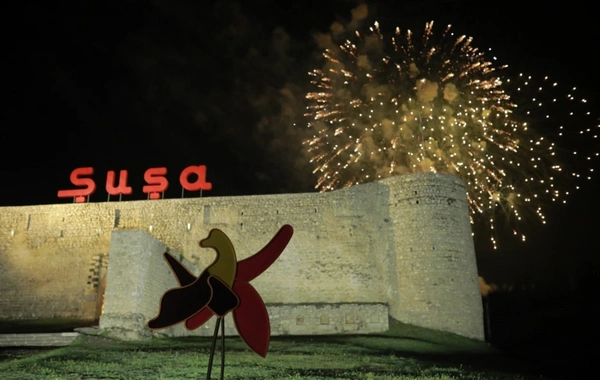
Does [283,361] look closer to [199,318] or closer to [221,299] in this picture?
[199,318]

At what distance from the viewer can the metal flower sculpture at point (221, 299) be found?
793 centimetres

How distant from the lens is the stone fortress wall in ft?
69.4

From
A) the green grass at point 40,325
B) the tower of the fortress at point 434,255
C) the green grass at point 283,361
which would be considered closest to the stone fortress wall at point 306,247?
the tower of the fortress at point 434,255

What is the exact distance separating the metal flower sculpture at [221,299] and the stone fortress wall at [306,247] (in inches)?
495

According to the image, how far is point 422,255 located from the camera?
21.4 metres

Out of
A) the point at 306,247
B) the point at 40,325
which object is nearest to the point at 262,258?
the point at 306,247

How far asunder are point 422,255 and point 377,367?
9172 mm

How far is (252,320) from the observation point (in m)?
8.09

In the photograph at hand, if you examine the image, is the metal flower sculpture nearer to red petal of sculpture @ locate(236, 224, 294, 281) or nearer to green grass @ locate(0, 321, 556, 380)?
red petal of sculpture @ locate(236, 224, 294, 281)

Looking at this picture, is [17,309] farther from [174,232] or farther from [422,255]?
[422,255]

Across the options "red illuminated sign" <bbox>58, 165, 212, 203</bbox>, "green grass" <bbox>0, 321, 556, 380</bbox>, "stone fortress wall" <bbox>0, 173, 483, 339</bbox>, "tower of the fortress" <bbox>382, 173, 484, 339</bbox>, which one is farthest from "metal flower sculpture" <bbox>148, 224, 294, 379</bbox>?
"red illuminated sign" <bbox>58, 165, 212, 203</bbox>

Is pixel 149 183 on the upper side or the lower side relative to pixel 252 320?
upper

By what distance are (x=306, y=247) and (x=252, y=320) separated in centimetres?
1465

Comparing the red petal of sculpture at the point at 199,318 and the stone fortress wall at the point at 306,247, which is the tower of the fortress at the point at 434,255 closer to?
the stone fortress wall at the point at 306,247
